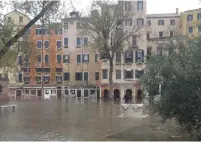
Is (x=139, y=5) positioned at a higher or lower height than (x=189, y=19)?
higher

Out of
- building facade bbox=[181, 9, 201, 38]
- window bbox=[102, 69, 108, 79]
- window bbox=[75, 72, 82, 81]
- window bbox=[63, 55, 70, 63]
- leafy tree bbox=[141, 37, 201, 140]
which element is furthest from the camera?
window bbox=[63, 55, 70, 63]

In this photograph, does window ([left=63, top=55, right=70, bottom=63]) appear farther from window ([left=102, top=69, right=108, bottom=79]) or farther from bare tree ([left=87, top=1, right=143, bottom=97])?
bare tree ([left=87, top=1, right=143, bottom=97])

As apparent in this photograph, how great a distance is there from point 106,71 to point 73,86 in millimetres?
10012

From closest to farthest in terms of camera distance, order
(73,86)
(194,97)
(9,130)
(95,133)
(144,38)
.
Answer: (194,97) < (95,133) < (9,130) < (144,38) < (73,86)

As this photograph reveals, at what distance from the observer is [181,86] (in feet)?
39.2

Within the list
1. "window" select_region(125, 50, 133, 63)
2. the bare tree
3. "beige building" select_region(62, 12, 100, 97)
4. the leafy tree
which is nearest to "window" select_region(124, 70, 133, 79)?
"window" select_region(125, 50, 133, 63)

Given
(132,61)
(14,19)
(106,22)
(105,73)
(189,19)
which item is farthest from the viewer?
(189,19)

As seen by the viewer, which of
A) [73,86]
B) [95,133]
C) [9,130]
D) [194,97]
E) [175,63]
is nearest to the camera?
[194,97]

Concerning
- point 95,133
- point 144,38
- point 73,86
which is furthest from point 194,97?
point 73,86

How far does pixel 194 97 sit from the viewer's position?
11.7 m

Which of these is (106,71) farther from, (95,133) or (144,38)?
(95,133)

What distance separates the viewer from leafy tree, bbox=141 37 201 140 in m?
11.8

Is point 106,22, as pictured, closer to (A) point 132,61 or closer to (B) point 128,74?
(A) point 132,61

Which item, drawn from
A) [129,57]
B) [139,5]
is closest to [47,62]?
[129,57]
